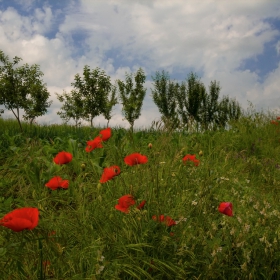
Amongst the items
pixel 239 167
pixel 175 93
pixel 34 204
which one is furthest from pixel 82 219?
pixel 175 93

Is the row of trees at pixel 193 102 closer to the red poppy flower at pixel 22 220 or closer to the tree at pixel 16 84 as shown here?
the tree at pixel 16 84

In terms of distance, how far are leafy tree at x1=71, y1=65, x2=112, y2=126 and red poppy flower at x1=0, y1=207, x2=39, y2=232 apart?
79.4ft

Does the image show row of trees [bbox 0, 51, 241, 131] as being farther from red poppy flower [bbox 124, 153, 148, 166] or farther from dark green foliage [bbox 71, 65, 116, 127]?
red poppy flower [bbox 124, 153, 148, 166]

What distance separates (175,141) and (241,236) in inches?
158

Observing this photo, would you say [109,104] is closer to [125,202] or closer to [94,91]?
[94,91]

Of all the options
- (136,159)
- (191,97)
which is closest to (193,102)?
(191,97)

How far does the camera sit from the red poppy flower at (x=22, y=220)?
161 centimetres

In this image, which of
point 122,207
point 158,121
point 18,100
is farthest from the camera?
point 18,100

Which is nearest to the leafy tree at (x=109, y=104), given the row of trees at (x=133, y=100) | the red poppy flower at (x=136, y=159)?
the row of trees at (x=133, y=100)

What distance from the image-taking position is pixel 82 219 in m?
2.59

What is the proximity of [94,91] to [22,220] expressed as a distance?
24.8 meters

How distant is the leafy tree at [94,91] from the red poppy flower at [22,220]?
24.2m

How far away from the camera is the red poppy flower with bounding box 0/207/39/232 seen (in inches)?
63.6

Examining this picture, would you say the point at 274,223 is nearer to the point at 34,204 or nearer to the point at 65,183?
→ the point at 65,183
